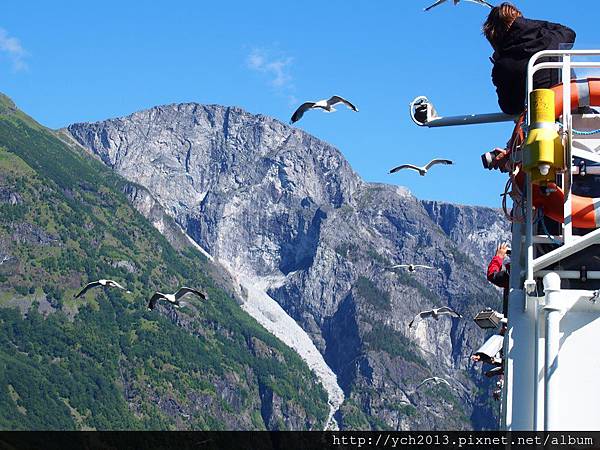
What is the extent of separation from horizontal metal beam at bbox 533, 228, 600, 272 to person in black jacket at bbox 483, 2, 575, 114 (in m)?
1.84

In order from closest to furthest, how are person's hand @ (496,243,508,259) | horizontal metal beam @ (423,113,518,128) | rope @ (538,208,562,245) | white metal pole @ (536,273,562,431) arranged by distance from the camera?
1. white metal pole @ (536,273,562,431)
2. rope @ (538,208,562,245)
3. horizontal metal beam @ (423,113,518,128)
4. person's hand @ (496,243,508,259)

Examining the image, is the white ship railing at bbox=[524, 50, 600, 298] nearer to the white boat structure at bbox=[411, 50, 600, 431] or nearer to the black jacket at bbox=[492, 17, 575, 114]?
the white boat structure at bbox=[411, 50, 600, 431]

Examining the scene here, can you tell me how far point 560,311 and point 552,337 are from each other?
21 cm

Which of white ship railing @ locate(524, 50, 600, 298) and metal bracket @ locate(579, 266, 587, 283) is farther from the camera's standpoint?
metal bracket @ locate(579, 266, 587, 283)

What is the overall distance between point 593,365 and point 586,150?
2.09 metres

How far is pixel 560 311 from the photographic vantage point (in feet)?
33.0

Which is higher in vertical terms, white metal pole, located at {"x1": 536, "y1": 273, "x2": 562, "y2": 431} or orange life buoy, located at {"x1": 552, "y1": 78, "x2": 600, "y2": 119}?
orange life buoy, located at {"x1": 552, "y1": 78, "x2": 600, "y2": 119}

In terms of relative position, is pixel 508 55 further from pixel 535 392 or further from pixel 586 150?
pixel 535 392

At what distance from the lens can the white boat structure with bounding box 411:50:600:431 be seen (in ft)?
32.9

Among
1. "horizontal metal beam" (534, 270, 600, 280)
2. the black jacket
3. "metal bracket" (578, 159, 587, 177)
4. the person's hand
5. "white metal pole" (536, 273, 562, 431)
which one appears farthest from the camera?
the person's hand

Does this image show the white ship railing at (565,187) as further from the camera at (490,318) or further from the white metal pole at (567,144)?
the camera at (490,318)

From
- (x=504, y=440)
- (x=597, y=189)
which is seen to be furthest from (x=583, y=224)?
(x=504, y=440)

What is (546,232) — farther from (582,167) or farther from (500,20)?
(500,20)

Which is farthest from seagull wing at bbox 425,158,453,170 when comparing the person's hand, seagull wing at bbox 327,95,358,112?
the person's hand
